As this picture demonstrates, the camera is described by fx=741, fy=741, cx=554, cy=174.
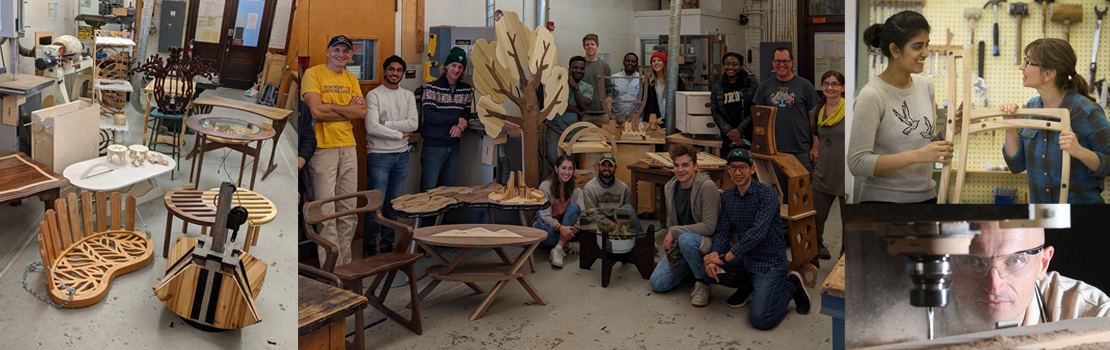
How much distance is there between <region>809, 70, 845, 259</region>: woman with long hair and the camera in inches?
103

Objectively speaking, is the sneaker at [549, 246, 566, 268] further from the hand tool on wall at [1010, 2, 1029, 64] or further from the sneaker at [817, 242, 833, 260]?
the hand tool on wall at [1010, 2, 1029, 64]

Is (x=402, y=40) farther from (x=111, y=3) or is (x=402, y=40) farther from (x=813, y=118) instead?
(x=813, y=118)

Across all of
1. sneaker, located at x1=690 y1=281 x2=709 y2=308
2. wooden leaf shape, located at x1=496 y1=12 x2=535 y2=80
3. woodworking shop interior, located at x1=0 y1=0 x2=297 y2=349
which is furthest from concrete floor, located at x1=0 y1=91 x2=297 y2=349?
sneaker, located at x1=690 y1=281 x2=709 y2=308

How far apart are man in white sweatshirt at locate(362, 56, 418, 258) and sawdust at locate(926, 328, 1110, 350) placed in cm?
168

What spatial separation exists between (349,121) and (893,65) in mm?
1633

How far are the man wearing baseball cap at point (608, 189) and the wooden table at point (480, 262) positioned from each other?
22 centimetres

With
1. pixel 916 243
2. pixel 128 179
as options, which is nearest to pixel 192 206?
pixel 128 179

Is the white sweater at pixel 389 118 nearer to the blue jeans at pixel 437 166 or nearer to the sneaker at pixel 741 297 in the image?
the blue jeans at pixel 437 166

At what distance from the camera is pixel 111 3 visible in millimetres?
1368

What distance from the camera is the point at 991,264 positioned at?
1744 millimetres

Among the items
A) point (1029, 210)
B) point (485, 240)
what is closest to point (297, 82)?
point (485, 240)

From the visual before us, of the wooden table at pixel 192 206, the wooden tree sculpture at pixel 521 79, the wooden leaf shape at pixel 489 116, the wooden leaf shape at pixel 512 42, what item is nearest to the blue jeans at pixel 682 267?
the wooden tree sculpture at pixel 521 79

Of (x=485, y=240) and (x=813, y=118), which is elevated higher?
(x=813, y=118)

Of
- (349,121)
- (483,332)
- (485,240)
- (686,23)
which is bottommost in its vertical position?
(483,332)
